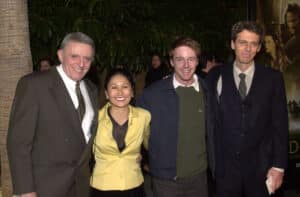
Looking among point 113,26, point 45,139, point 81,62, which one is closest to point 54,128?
point 45,139

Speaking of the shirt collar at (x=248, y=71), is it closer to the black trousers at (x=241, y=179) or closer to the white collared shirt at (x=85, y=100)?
the black trousers at (x=241, y=179)

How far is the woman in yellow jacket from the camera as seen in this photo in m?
3.88

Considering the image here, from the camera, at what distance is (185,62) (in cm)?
403

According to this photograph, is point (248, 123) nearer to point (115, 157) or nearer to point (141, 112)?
point (141, 112)

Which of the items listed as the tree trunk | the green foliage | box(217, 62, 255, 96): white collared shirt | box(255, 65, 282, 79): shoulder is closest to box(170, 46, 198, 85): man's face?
box(217, 62, 255, 96): white collared shirt

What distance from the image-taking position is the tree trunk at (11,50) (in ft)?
13.1

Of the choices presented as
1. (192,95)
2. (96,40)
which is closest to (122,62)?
(96,40)

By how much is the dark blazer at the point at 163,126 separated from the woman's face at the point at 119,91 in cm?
25

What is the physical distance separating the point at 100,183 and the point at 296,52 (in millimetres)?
3330

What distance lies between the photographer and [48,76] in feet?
11.6

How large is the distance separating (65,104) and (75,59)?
33cm

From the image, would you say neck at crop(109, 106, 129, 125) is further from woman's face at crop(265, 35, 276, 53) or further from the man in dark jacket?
woman's face at crop(265, 35, 276, 53)

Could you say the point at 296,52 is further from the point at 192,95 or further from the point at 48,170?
the point at 48,170

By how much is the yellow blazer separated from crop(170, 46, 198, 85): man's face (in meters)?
0.48
